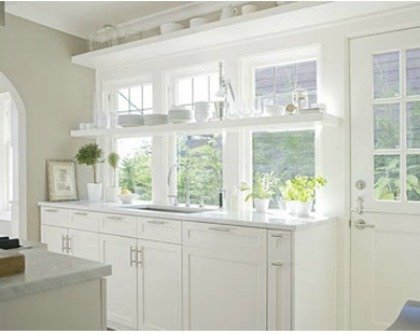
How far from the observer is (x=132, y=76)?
4.33m

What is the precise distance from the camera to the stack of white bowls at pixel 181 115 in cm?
357

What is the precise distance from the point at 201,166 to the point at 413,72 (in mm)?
1832

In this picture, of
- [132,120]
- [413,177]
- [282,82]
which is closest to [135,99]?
[132,120]

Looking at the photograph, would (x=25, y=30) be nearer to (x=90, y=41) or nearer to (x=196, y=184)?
(x=90, y=41)

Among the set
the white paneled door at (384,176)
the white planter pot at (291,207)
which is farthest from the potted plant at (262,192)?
the white paneled door at (384,176)

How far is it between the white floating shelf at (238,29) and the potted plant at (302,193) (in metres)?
1.10

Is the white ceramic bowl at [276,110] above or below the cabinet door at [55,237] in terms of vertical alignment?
above

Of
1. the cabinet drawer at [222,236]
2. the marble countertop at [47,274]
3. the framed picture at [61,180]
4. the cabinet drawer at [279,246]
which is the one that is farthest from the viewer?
the framed picture at [61,180]

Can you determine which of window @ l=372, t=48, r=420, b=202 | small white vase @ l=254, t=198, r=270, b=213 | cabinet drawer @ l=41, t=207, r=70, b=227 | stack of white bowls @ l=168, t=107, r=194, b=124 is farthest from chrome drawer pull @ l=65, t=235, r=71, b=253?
window @ l=372, t=48, r=420, b=202

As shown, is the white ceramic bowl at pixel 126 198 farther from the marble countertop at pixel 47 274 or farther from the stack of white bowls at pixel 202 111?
the marble countertop at pixel 47 274

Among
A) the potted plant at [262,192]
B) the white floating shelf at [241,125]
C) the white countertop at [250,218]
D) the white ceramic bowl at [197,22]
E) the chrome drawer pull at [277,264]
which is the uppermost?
the white ceramic bowl at [197,22]

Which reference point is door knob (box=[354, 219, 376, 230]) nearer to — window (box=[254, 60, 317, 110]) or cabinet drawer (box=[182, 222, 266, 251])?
cabinet drawer (box=[182, 222, 266, 251])

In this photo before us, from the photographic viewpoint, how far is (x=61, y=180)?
428 cm

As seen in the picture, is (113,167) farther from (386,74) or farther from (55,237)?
(386,74)
